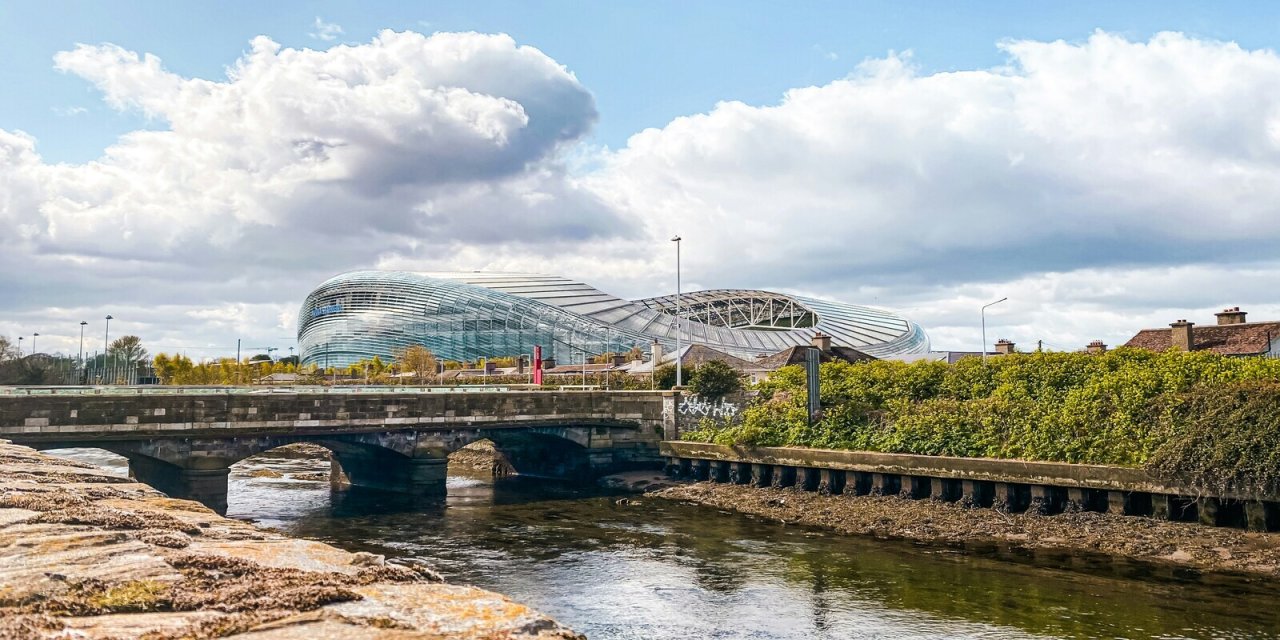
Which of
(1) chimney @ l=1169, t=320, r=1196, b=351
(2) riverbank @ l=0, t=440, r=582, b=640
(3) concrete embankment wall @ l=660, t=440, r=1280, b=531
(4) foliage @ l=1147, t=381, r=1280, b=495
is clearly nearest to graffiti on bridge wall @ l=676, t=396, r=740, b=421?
(3) concrete embankment wall @ l=660, t=440, r=1280, b=531

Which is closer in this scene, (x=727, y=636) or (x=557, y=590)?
(x=727, y=636)

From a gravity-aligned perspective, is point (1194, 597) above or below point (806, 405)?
below

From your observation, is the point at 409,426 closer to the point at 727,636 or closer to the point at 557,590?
the point at 557,590

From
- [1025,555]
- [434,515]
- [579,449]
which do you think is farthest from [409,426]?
[1025,555]

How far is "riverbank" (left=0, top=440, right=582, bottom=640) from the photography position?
4613 millimetres

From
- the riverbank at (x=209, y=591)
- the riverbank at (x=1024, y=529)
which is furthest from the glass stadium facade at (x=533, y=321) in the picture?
the riverbank at (x=209, y=591)

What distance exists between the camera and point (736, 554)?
82.4 ft

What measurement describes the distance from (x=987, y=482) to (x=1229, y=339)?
90.6 feet

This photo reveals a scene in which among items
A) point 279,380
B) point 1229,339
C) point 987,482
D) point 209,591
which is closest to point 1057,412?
point 987,482

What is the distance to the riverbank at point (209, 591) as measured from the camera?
4.61 m

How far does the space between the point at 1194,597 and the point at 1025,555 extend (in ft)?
16.9

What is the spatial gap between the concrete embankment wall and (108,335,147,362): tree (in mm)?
118242

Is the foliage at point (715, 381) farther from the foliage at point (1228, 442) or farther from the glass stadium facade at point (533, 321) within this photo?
the glass stadium facade at point (533, 321)

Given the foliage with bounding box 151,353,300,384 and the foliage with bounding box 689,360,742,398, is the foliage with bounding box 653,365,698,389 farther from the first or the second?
the foliage with bounding box 151,353,300,384
